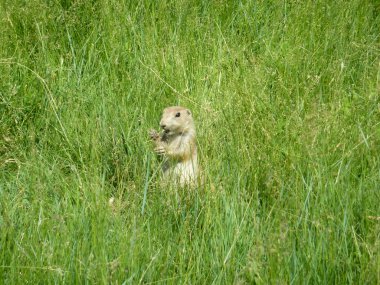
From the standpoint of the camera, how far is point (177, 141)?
4531mm

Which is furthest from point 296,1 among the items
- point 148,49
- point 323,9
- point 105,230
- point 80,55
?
point 105,230

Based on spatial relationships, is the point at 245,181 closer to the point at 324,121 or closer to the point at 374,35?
the point at 324,121

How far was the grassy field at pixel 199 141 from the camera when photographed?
3080mm

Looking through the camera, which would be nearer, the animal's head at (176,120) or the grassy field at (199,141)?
the grassy field at (199,141)

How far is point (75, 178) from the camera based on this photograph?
3.78m

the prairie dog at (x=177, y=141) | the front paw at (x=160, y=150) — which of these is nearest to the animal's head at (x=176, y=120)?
the prairie dog at (x=177, y=141)

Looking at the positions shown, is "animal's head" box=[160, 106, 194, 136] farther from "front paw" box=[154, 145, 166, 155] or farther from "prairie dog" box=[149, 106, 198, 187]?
"front paw" box=[154, 145, 166, 155]

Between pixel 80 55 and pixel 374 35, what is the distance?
209 centimetres

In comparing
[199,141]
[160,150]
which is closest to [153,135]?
[160,150]

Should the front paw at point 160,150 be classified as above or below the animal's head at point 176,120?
below

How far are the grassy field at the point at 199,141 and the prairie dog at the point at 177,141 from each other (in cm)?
8

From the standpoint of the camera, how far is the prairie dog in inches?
169

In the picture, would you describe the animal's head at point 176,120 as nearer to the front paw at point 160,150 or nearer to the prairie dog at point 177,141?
the prairie dog at point 177,141

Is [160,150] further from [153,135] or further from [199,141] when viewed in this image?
[199,141]
